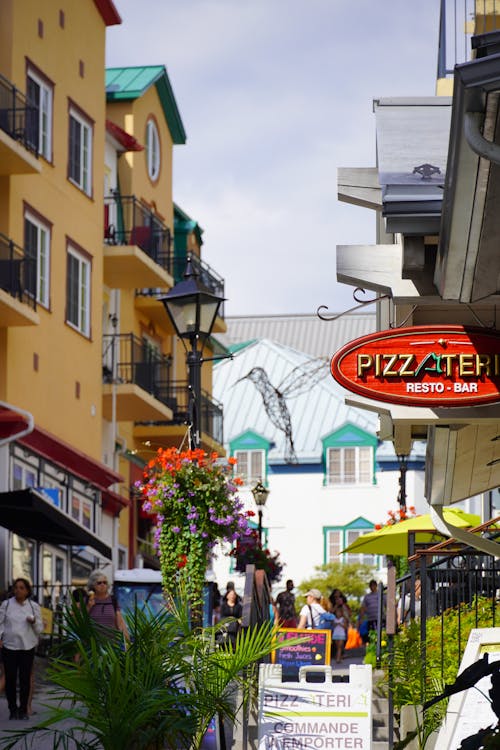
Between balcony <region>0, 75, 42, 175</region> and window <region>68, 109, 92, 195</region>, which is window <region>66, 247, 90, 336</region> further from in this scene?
balcony <region>0, 75, 42, 175</region>

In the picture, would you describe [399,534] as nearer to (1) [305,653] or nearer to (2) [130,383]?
(1) [305,653]

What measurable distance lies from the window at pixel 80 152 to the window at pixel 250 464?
3011 centimetres

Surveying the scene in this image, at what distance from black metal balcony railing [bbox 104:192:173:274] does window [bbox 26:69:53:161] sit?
16.7ft

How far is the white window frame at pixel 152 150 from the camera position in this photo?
4019 cm

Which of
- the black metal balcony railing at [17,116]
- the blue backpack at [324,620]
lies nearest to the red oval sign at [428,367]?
the blue backpack at [324,620]

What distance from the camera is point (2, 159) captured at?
26.6 meters

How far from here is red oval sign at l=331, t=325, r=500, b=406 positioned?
8305 mm

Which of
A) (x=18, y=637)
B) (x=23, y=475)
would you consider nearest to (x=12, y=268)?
(x=23, y=475)

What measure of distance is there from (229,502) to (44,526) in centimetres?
811

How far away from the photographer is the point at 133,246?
112 ft

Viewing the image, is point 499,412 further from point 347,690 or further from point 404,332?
point 347,690

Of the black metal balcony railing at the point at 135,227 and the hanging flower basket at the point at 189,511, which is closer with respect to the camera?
the hanging flower basket at the point at 189,511

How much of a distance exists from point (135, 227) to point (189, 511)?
20827 millimetres

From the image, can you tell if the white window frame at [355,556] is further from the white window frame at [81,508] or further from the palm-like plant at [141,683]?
the palm-like plant at [141,683]
